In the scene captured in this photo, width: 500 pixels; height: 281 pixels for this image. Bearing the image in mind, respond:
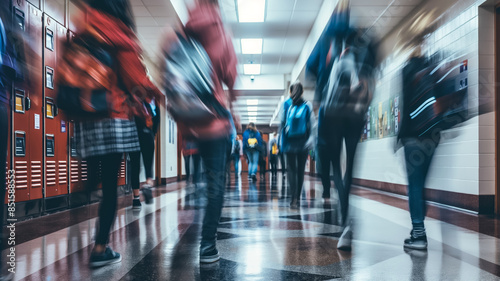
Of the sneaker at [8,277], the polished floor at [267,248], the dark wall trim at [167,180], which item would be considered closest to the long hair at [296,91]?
the polished floor at [267,248]

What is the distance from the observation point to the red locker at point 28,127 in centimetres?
333

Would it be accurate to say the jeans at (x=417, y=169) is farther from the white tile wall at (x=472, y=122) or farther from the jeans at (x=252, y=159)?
the jeans at (x=252, y=159)

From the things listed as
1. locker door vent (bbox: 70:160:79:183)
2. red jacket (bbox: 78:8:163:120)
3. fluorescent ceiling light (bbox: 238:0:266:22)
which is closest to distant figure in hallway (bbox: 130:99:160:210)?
red jacket (bbox: 78:8:163:120)

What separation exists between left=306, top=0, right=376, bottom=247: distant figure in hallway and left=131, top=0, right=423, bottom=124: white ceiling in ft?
5.81

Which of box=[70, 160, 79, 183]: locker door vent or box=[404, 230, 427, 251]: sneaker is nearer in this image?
box=[404, 230, 427, 251]: sneaker

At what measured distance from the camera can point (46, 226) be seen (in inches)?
121

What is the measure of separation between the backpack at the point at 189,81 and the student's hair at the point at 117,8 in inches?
9.4

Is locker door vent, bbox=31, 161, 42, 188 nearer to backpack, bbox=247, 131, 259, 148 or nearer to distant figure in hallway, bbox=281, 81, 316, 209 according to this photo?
distant figure in hallway, bbox=281, 81, 316, 209

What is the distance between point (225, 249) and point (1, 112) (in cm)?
135

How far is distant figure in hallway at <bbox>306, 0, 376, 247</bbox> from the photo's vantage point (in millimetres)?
2258

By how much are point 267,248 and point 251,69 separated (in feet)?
31.2

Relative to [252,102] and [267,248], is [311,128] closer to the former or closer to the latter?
[267,248]

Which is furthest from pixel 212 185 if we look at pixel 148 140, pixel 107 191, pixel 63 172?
pixel 63 172

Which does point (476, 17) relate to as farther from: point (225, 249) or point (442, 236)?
point (225, 249)
